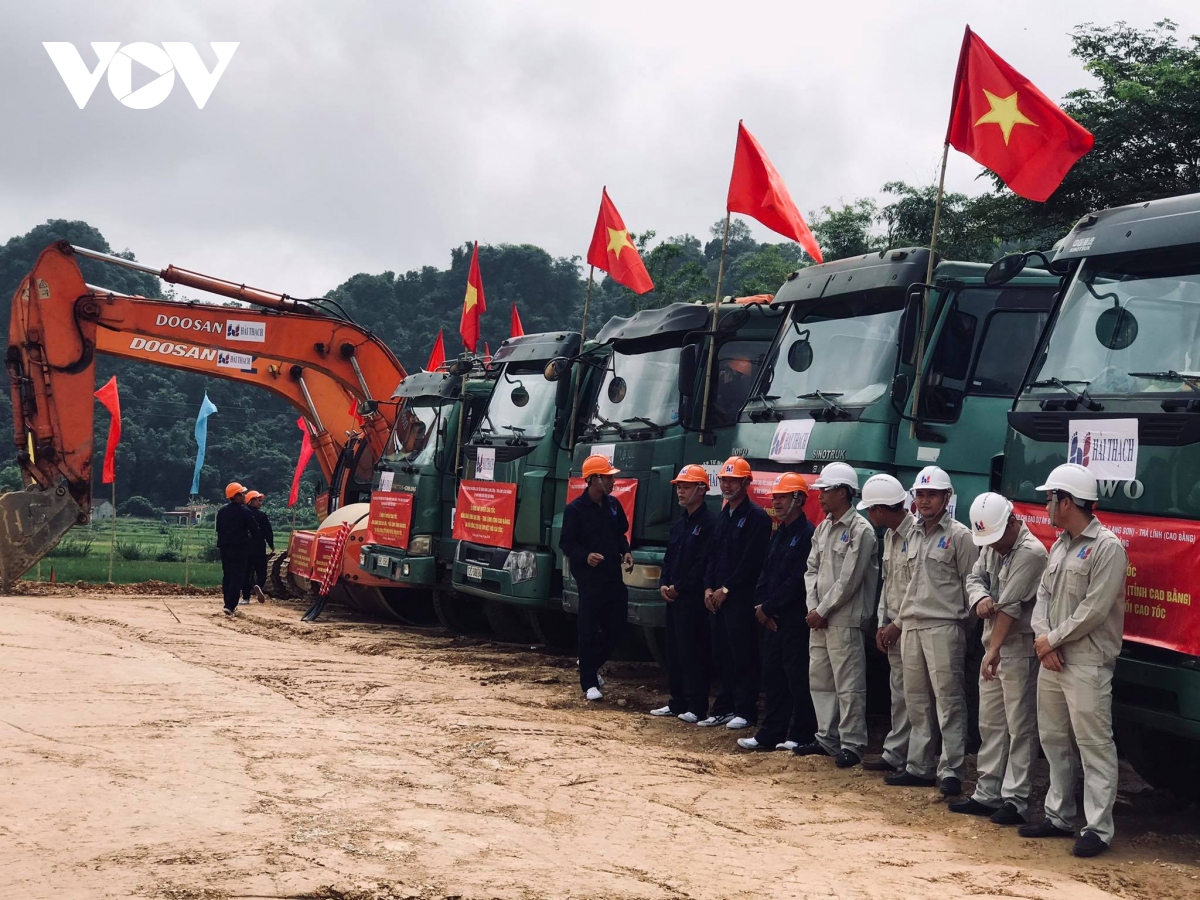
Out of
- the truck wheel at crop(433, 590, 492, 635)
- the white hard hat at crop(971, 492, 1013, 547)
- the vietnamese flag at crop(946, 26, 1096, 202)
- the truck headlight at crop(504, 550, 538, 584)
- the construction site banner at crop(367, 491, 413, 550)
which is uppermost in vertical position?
the vietnamese flag at crop(946, 26, 1096, 202)

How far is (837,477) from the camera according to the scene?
27.3 feet

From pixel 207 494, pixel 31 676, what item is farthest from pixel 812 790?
pixel 207 494

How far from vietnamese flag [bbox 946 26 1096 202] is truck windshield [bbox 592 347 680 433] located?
3132 millimetres

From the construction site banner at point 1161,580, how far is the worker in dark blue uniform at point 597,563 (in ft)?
15.8

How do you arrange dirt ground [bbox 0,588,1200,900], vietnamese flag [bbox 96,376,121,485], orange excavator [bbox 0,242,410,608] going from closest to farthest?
dirt ground [bbox 0,588,1200,900] → orange excavator [bbox 0,242,410,608] → vietnamese flag [bbox 96,376,121,485]

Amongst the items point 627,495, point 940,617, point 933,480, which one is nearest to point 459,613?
point 627,495

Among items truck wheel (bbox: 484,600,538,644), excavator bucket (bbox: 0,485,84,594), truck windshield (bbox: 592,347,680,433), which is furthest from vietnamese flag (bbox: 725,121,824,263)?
excavator bucket (bbox: 0,485,84,594)

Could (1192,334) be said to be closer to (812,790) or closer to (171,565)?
(812,790)

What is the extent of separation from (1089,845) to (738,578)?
3445mm

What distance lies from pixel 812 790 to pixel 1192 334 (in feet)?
10.1

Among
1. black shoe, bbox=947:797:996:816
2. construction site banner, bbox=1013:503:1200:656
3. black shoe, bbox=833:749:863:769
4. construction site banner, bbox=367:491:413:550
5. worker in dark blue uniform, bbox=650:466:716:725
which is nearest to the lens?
construction site banner, bbox=1013:503:1200:656

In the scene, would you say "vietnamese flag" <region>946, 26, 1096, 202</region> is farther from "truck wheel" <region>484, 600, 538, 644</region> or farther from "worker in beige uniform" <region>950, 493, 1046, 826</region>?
"truck wheel" <region>484, 600, 538, 644</region>

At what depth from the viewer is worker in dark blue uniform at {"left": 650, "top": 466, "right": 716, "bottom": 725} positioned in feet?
32.4

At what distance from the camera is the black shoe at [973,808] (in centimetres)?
701
